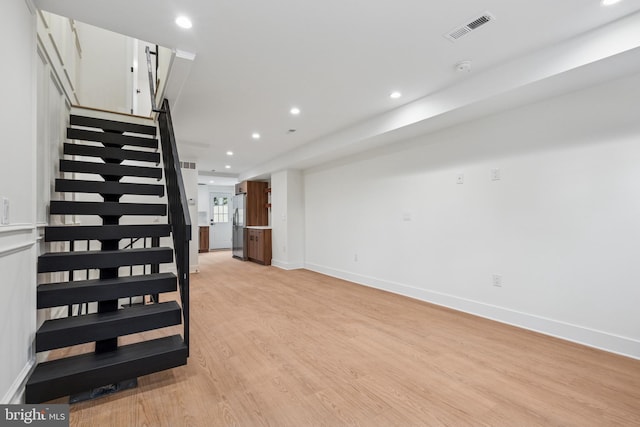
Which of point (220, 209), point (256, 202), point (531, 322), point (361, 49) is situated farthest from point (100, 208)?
point (220, 209)

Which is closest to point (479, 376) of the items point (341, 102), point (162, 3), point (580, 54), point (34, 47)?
point (580, 54)

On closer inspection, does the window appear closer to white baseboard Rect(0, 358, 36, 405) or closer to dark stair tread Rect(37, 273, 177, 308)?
dark stair tread Rect(37, 273, 177, 308)

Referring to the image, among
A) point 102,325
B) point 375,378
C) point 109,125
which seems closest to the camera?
point 102,325

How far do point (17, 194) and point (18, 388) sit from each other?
3.66ft

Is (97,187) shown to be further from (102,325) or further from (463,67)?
(463,67)

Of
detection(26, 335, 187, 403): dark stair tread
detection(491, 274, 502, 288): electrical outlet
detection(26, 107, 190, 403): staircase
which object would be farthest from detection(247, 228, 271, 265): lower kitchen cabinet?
detection(491, 274, 502, 288): electrical outlet

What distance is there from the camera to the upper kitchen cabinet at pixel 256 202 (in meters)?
8.02

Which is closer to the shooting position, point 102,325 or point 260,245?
point 102,325

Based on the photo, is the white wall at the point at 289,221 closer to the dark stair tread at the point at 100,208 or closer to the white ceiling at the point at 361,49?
the white ceiling at the point at 361,49

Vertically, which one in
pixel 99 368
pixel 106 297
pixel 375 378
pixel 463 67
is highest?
pixel 463 67

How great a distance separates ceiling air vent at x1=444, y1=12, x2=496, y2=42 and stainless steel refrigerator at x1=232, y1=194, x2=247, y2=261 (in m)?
6.64

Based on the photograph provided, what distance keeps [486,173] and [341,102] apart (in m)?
1.98

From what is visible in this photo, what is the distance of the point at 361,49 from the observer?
2533 mm

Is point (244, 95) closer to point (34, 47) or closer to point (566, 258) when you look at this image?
point (34, 47)
